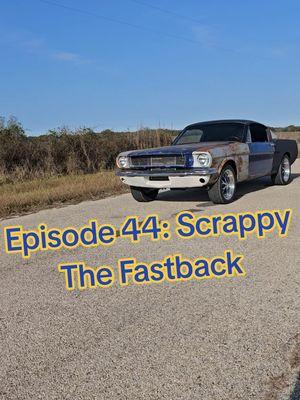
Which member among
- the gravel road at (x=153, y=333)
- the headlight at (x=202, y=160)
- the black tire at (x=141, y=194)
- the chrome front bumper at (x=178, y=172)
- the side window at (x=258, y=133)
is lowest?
the gravel road at (x=153, y=333)

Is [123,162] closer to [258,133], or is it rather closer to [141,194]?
[141,194]

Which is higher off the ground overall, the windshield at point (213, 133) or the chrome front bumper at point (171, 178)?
the windshield at point (213, 133)

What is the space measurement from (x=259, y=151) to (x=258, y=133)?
0.54 m

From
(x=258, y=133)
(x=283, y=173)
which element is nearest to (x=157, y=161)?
(x=258, y=133)

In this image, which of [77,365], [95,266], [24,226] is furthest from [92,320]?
[24,226]

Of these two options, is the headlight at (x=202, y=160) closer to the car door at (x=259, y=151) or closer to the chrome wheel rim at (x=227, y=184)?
the chrome wheel rim at (x=227, y=184)

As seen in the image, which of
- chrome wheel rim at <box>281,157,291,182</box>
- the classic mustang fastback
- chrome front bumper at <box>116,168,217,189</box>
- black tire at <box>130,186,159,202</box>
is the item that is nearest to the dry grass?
black tire at <box>130,186,159,202</box>

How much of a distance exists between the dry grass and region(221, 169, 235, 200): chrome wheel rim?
122 inches

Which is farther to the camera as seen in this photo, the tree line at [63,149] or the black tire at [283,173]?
the tree line at [63,149]

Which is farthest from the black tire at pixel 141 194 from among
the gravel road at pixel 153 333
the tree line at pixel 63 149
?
the tree line at pixel 63 149

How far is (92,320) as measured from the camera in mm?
3379

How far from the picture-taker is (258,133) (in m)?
9.66

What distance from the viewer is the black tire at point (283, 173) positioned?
10547mm

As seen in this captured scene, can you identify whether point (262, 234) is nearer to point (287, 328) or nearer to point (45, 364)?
point (287, 328)
